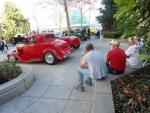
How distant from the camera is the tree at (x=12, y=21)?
34.7 meters

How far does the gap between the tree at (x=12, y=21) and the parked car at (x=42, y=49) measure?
947 inches

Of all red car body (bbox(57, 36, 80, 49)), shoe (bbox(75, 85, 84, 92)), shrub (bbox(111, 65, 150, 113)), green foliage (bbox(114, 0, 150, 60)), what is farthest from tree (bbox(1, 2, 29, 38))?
green foliage (bbox(114, 0, 150, 60))

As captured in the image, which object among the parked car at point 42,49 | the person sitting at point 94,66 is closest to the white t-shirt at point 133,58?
the person sitting at point 94,66

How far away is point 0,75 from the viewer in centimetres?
703

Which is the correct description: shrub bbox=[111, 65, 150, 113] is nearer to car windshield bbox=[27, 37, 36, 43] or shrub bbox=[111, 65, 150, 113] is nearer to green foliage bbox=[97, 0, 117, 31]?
car windshield bbox=[27, 37, 36, 43]

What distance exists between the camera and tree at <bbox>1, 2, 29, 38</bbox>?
3469cm

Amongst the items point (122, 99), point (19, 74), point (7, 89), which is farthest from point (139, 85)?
point (19, 74)

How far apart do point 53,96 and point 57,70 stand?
3.46m

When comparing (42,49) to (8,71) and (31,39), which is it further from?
(8,71)

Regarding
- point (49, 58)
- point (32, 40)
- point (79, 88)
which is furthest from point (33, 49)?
point (79, 88)

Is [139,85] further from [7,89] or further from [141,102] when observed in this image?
[7,89]

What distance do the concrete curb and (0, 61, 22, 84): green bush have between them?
0.27 meters

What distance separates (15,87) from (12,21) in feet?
101

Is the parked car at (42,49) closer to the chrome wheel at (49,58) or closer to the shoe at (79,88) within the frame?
the chrome wheel at (49,58)
